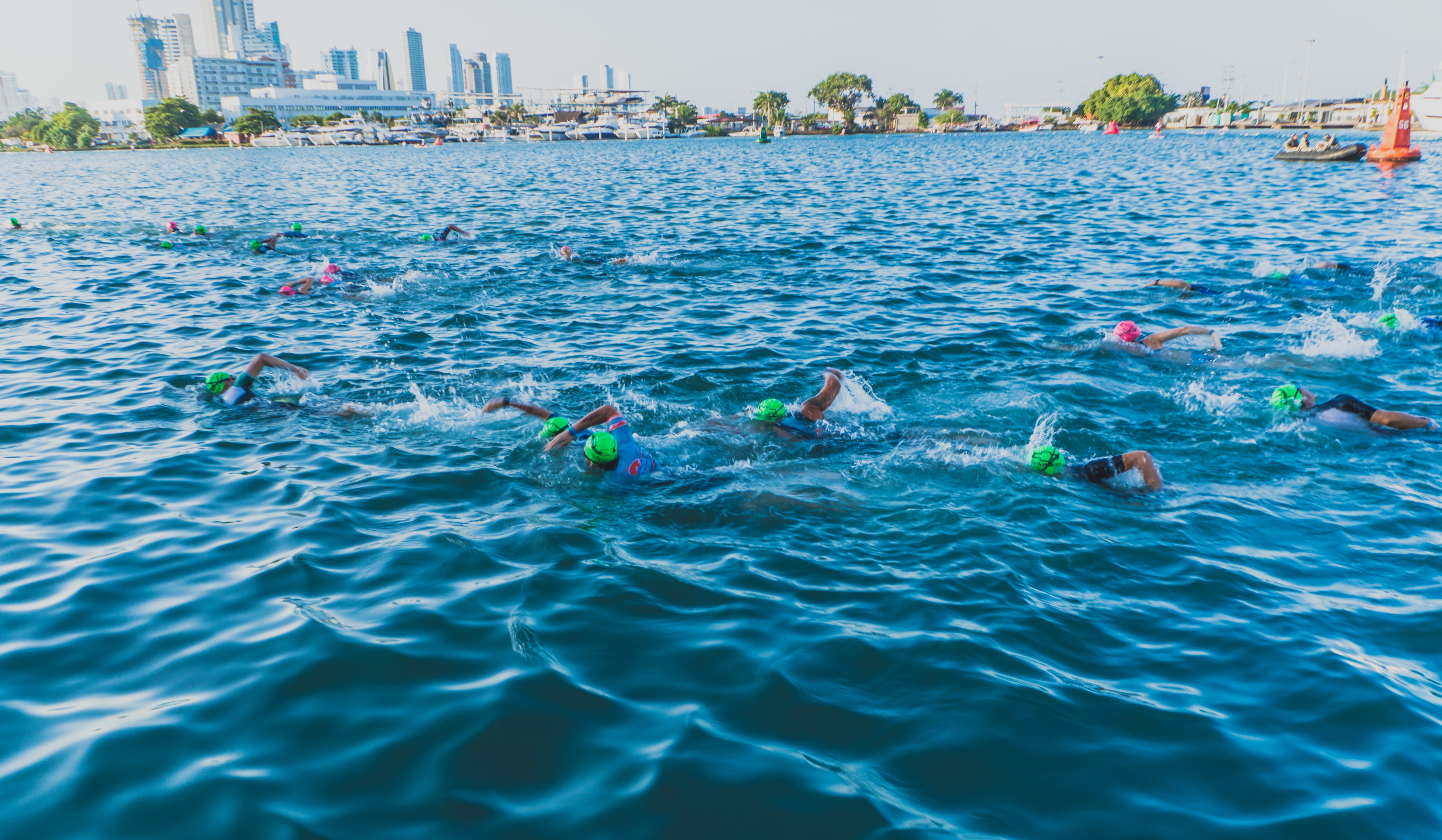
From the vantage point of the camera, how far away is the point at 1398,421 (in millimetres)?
9164

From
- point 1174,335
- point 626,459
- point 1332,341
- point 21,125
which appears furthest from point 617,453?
point 21,125

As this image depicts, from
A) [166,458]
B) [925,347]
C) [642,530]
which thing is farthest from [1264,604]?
[166,458]

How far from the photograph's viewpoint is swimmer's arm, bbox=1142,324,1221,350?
1212cm

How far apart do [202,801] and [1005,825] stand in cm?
426

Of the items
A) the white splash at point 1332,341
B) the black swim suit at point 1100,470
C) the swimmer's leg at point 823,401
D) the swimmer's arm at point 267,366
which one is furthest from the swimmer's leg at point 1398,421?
the swimmer's arm at point 267,366

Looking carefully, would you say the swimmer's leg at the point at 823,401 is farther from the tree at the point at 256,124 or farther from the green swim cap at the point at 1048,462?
A: the tree at the point at 256,124

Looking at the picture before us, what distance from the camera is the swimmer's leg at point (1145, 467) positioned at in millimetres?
8016

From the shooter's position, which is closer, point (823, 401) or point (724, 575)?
point (724, 575)

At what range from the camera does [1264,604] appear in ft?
20.4

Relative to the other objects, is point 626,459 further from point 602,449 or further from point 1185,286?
point 1185,286

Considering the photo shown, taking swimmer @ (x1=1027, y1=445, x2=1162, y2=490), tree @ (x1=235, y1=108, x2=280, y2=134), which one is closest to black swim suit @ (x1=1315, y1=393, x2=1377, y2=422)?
swimmer @ (x1=1027, y1=445, x2=1162, y2=490)

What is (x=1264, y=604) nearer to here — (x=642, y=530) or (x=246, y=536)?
(x=642, y=530)

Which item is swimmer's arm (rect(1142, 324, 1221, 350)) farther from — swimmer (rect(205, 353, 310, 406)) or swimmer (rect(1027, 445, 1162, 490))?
swimmer (rect(205, 353, 310, 406))

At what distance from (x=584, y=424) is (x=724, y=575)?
2967mm
